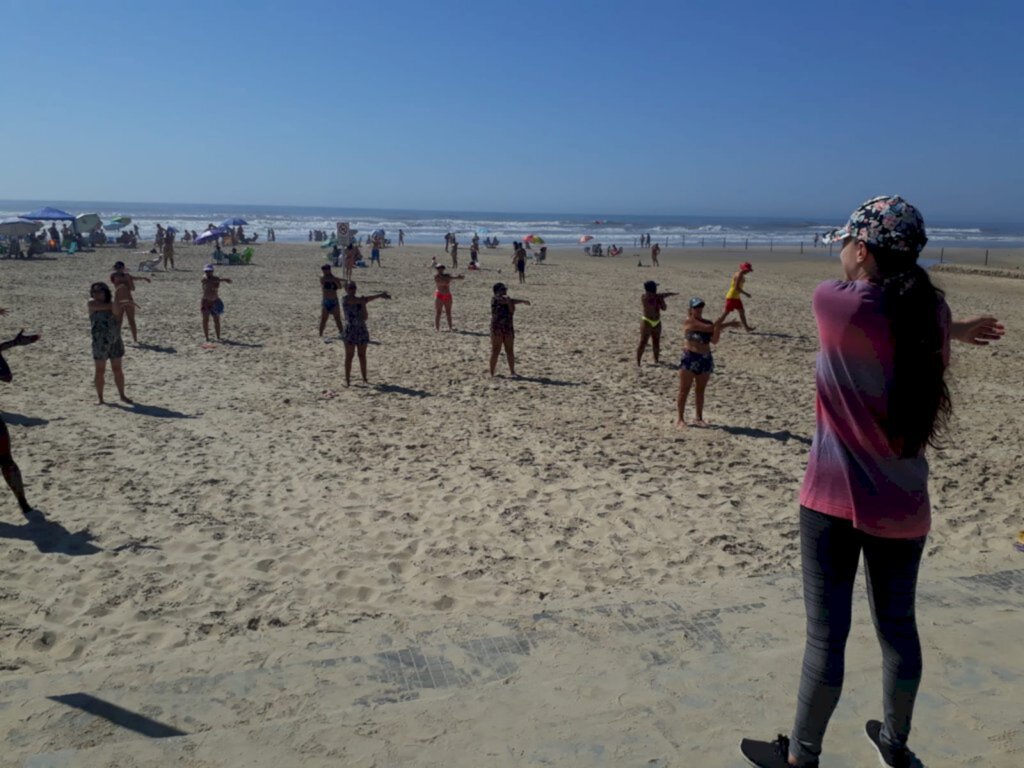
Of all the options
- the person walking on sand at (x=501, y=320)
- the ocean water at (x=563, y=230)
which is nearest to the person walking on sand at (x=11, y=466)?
the person walking on sand at (x=501, y=320)

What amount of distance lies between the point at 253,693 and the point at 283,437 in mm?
4698

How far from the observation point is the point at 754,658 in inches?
140

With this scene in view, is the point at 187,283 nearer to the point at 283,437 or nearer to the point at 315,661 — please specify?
the point at 283,437

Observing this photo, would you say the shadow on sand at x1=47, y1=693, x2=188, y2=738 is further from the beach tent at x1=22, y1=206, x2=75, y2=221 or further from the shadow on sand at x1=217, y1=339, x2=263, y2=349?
the beach tent at x1=22, y1=206, x2=75, y2=221

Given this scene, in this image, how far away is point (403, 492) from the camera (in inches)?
246

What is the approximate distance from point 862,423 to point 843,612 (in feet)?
2.05

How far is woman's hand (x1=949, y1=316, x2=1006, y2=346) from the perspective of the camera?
7.69 ft

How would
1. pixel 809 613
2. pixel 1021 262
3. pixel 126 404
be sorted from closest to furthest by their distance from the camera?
1. pixel 809 613
2. pixel 126 404
3. pixel 1021 262

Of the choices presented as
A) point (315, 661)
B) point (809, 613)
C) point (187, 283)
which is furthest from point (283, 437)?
point (187, 283)

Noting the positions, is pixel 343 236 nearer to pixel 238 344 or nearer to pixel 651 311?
pixel 238 344

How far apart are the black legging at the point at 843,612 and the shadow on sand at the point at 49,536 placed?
4.46m

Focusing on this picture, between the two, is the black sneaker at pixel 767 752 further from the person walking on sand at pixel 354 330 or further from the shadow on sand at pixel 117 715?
the person walking on sand at pixel 354 330

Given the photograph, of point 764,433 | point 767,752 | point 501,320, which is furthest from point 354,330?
point 767,752

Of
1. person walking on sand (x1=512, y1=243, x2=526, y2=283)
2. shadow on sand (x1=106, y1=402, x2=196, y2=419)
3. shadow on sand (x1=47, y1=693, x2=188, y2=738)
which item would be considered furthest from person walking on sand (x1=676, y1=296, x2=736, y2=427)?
person walking on sand (x1=512, y1=243, x2=526, y2=283)
